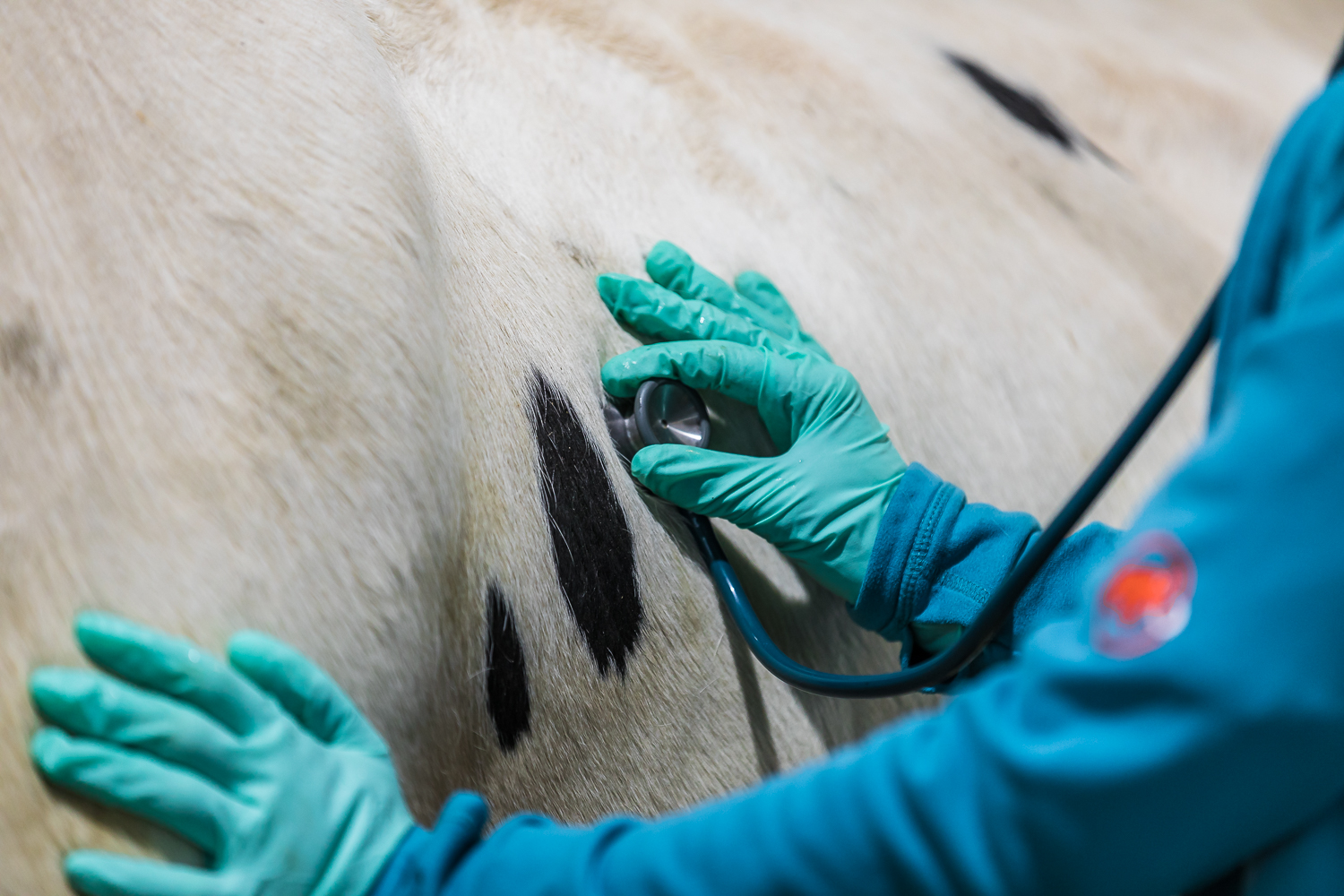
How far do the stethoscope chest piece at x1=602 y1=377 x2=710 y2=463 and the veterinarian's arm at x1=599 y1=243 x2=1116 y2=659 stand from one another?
0.04 ft

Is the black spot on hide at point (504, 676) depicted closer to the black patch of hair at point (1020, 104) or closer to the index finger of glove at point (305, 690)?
the index finger of glove at point (305, 690)

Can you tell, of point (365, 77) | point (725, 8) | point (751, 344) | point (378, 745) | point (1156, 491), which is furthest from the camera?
point (725, 8)

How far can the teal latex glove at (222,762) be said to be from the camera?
50 centimetres

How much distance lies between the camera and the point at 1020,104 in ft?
5.52

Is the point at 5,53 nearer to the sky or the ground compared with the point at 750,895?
nearer to the sky

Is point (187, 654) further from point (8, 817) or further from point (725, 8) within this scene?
point (725, 8)

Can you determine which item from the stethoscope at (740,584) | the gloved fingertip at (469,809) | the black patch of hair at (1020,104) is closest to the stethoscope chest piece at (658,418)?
the stethoscope at (740,584)

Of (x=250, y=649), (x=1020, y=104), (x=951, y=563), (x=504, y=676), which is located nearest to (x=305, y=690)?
(x=250, y=649)

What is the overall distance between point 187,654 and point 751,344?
1.85 feet

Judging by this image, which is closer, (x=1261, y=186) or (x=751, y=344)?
(x=1261, y=186)

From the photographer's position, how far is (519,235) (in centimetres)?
85

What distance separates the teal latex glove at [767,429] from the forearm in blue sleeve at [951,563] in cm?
3

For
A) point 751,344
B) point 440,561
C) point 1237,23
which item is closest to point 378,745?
point 440,561

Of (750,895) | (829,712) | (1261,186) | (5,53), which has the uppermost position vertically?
(5,53)
